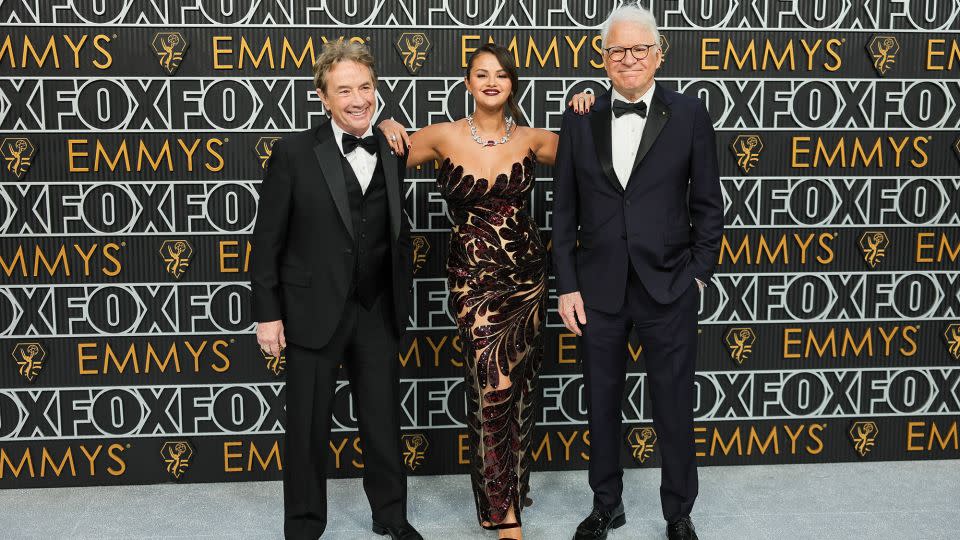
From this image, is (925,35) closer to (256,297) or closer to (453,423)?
(453,423)

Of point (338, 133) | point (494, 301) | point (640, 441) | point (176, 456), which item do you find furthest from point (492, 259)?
point (176, 456)

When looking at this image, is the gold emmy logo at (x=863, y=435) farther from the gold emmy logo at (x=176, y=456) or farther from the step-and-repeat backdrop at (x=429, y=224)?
the gold emmy logo at (x=176, y=456)

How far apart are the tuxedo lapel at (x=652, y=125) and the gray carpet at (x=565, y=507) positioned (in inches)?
53.8

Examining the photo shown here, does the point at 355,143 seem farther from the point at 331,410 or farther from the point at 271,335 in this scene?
the point at 331,410

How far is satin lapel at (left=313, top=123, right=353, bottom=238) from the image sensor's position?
288 cm

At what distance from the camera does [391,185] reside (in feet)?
9.73

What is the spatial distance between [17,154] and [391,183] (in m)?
1.65

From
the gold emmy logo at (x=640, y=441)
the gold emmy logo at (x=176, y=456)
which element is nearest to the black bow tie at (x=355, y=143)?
the gold emmy logo at (x=176, y=456)

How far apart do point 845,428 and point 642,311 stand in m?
1.54

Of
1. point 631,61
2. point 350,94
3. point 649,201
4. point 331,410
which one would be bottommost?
point 331,410

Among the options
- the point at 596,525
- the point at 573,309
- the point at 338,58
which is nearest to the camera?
the point at 338,58

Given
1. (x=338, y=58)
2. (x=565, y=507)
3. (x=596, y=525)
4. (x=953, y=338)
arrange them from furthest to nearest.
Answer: (x=953, y=338) < (x=565, y=507) < (x=596, y=525) < (x=338, y=58)

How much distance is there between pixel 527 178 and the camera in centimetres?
319

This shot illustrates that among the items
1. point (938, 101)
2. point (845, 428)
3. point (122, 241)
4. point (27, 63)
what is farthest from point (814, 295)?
point (27, 63)
